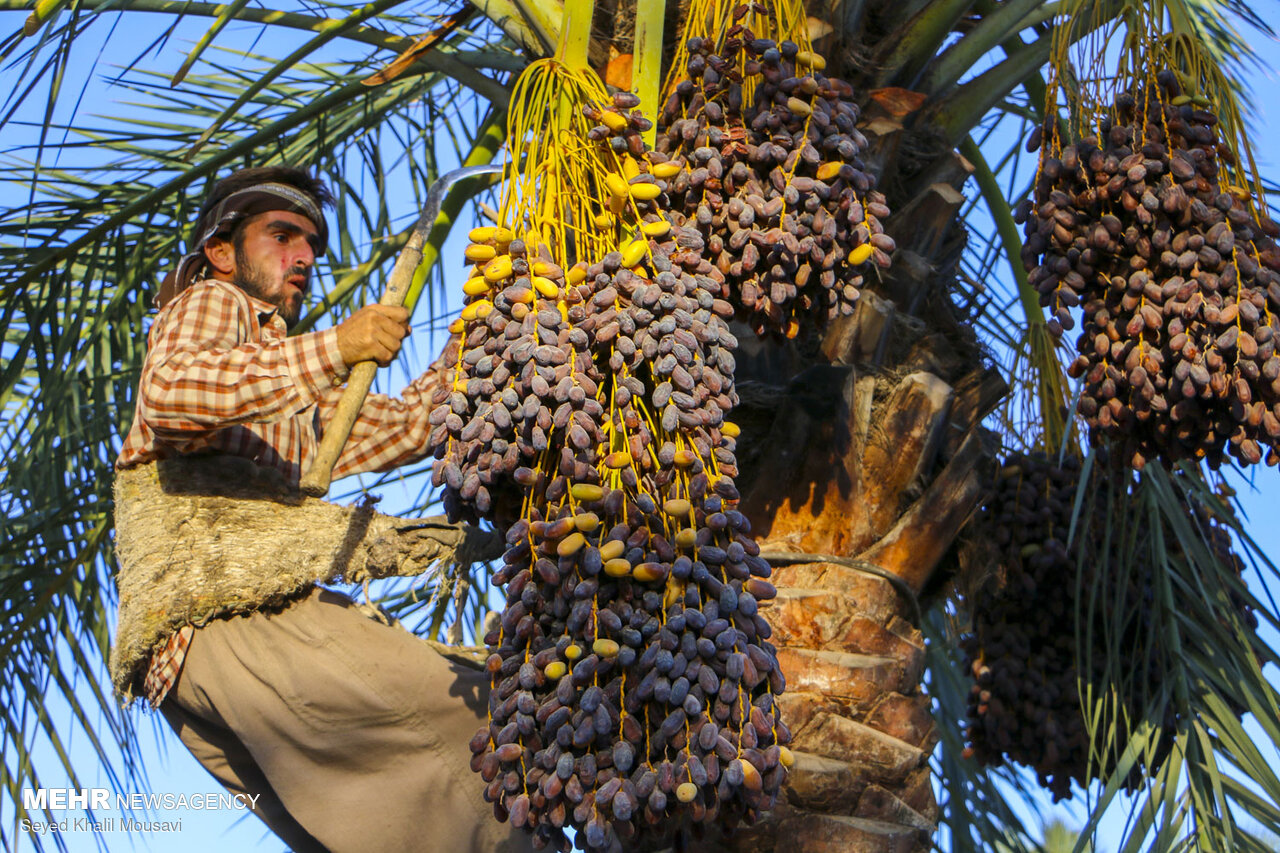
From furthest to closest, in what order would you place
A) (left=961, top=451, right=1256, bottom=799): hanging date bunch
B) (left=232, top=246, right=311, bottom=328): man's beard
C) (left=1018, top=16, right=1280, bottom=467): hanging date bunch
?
(left=232, top=246, right=311, bottom=328): man's beard < (left=961, top=451, right=1256, bottom=799): hanging date bunch < (left=1018, top=16, right=1280, bottom=467): hanging date bunch

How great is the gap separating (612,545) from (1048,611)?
143cm

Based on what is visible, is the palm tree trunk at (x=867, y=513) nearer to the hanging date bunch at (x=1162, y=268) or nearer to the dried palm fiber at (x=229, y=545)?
the hanging date bunch at (x=1162, y=268)

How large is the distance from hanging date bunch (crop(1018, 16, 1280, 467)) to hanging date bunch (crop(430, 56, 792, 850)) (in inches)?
23.7

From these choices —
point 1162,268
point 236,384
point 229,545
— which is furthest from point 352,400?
point 1162,268

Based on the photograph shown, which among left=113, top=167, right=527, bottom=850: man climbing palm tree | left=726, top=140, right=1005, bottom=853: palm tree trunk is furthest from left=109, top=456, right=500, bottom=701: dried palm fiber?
left=726, top=140, right=1005, bottom=853: palm tree trunk

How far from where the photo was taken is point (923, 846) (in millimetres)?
2207

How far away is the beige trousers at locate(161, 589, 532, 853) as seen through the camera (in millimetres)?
2332

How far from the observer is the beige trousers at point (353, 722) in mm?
2332

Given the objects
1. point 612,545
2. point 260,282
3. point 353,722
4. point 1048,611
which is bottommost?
point 353,722

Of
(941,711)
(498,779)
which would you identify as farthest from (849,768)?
(941,711)

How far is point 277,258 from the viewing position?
116 inches

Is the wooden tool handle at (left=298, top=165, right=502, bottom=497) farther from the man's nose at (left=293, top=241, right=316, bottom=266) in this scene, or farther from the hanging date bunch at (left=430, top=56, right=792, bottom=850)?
the man's nose at (left=293, top=241, right=316, bottom=266)

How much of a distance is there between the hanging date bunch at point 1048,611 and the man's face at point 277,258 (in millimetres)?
1490

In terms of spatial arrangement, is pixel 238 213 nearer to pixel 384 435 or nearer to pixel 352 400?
pixel 384 435
